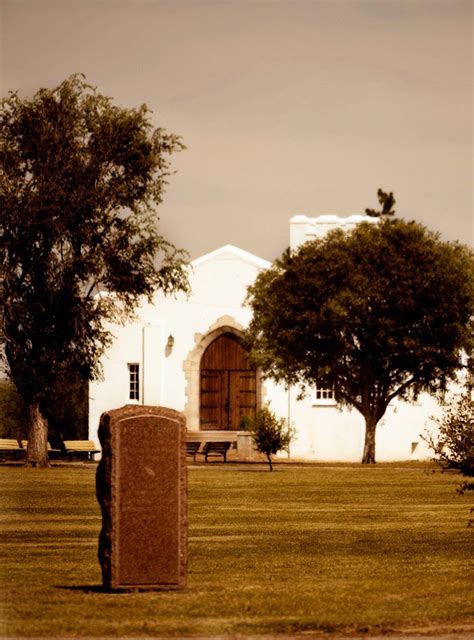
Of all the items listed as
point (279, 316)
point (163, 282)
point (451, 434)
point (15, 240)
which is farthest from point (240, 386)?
point (451, 434)

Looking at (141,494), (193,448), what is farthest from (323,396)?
(141,494)

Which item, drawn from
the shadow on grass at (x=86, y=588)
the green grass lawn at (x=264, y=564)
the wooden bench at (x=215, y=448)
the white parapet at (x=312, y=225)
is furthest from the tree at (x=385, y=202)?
the shadow on grass at (x=86, y=588)

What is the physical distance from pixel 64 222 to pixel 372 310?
10391 mm

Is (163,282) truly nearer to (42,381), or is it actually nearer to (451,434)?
(42,381)

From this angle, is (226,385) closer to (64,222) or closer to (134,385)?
(134,385)

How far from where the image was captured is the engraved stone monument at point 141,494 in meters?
13.9

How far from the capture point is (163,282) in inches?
1766

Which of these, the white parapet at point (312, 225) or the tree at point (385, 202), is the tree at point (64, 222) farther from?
the tree at point (385, 202)

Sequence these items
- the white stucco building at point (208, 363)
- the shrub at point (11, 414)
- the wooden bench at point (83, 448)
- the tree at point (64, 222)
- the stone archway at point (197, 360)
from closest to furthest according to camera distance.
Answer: the tree at point (64, 222) < the wooden bench at point (83, 448) < the white stucco building at point (208, 363) < the stone archway at point (197, 360) < the shrub at point (11, 414)

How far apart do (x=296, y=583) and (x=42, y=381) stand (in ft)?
89.8

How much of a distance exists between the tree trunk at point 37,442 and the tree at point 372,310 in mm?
8553

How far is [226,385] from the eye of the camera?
56.4m

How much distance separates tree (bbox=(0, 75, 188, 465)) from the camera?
41562 mm

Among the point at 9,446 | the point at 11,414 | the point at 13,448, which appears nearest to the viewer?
the point at 13,448
